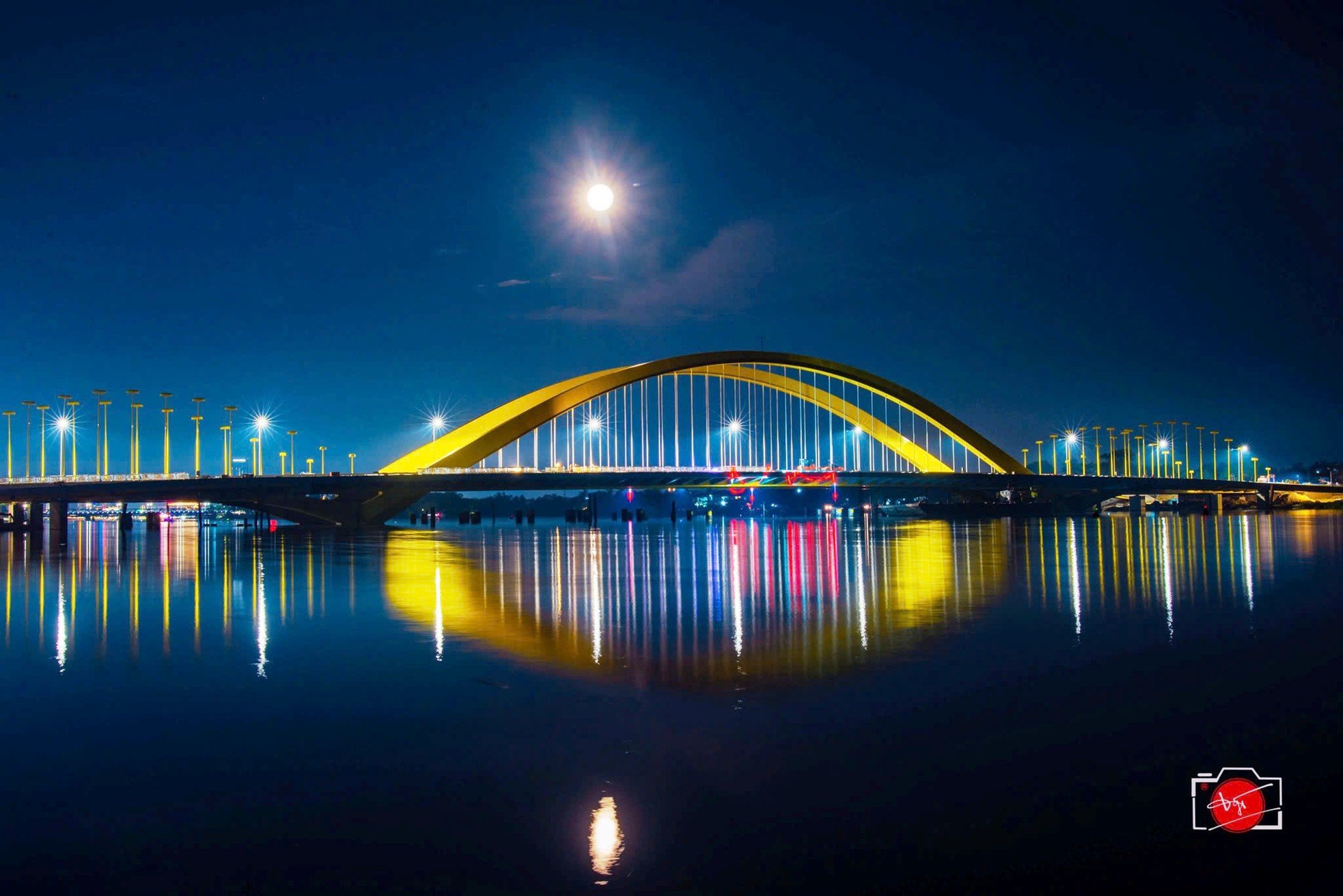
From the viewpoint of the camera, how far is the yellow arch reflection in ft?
37.2

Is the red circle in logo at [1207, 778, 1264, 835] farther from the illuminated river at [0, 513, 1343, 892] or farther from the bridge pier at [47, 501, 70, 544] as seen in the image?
the bridge pier at [47, 501, 70, 544]

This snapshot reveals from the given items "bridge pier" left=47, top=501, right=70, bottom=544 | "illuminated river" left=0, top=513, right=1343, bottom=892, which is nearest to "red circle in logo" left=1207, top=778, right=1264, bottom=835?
"illuminated river" left=0, top=513, right=1343, bottom=892

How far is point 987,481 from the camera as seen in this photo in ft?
256

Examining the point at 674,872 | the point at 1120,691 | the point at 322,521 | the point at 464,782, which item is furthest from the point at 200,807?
the point at 322,521

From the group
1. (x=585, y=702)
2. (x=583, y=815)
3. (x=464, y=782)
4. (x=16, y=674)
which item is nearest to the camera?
(x=583, y=815)

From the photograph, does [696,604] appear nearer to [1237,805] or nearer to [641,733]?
[641,733]

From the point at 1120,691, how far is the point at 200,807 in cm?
733

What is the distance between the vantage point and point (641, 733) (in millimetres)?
7793

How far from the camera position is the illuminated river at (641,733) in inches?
214

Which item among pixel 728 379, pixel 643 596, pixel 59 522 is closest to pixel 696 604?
pixel 643 596

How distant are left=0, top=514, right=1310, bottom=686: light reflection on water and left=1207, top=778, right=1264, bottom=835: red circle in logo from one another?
4137mm

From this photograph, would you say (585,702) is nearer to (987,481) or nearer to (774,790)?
(774,790)

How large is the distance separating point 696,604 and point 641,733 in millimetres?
9111

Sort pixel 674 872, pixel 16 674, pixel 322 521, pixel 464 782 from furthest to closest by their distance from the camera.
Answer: pixel 322 521, pixel 16 674, pixel 464 782, pixel 674 872
